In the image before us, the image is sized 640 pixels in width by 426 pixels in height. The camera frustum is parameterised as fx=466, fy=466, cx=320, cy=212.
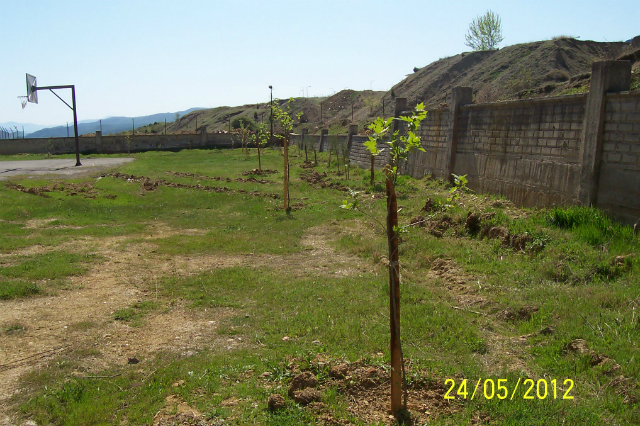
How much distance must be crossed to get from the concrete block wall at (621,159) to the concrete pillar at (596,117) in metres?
0.10

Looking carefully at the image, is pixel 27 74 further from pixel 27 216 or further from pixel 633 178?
pixel 633 178

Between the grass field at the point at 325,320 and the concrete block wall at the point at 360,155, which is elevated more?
the concrete block wall at the point at 360,155

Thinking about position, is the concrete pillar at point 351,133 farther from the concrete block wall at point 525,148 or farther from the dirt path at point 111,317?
the dirt path at point 111,317

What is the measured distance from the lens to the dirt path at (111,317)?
5.72 m

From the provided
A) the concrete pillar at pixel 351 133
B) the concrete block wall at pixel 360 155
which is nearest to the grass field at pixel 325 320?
the concrete block wall at pixel 360 155

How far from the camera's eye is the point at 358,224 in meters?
13.3

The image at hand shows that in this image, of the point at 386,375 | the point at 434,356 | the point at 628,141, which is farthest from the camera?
the point at 628,141

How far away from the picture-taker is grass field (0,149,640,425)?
4.34 metres

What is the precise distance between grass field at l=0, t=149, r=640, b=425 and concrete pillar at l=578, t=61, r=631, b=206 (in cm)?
79

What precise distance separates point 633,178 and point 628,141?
0.72m

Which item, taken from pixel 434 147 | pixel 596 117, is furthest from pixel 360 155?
pixel 596 117

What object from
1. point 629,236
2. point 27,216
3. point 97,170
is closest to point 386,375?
point 629,236

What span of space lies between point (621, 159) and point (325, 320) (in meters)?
6.56

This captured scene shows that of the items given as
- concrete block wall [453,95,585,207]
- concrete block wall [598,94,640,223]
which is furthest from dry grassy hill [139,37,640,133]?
concrete block wall [598,94,640,223]
